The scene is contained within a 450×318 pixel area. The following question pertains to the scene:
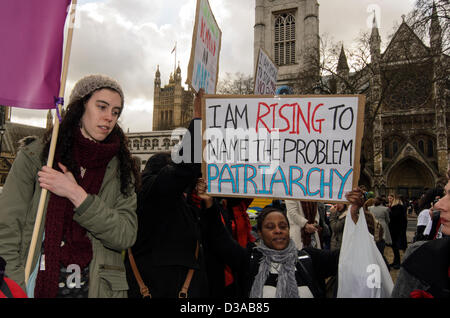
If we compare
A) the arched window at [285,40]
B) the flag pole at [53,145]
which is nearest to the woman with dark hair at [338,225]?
the flag pole at [53,145]

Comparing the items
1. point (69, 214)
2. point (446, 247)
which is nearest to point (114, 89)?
point (69, 214)

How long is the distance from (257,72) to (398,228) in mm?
6528

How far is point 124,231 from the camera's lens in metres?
1.79

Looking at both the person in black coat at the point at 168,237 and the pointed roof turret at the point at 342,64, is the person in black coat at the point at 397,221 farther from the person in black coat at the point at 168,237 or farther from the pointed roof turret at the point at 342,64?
the pointed roof turret at the point at 342,64

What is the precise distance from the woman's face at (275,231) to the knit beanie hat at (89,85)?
1.50 m

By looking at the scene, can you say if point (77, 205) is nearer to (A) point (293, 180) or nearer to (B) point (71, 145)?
(B) point (71, 145)

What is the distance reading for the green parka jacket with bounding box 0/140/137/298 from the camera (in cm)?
156

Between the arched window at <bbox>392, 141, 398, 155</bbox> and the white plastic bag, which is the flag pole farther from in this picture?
the arched window at <bbox>392, 141, 398, 155</bbox>

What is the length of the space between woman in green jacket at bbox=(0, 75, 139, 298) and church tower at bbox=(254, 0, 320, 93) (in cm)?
3396

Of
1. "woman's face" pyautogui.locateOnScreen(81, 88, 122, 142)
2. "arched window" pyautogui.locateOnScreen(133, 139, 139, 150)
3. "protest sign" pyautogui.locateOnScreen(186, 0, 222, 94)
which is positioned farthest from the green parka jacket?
"arched window" pyautogui.locateOnScreen(133, 139, 139, 150)

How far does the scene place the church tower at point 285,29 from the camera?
115 ft

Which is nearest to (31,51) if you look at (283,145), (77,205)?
(77,205)

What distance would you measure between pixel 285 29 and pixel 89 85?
125 feet

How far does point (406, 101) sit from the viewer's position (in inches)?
1219
